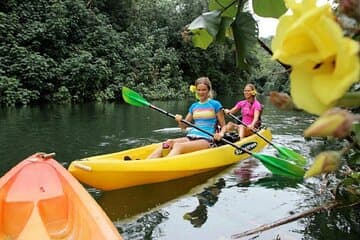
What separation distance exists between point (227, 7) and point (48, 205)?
3.00 metres

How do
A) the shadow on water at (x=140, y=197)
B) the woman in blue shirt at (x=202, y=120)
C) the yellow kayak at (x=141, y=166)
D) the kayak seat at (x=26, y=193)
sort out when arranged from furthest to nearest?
the woman in blue shirt at (x=202, y=120)
the yellow kayak at (x=141, y=166)
the shadow on water at (x=140, y=197)
the kayak seat at (x=26, y=193)

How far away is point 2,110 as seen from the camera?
47.1 ft

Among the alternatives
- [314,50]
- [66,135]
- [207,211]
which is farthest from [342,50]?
[66,135]

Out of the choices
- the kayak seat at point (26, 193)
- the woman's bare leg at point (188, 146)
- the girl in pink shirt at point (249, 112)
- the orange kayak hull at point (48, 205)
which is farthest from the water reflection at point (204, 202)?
the girl in pink shirt at point (249, 112)

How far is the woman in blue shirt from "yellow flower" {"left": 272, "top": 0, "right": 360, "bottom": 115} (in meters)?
5.72

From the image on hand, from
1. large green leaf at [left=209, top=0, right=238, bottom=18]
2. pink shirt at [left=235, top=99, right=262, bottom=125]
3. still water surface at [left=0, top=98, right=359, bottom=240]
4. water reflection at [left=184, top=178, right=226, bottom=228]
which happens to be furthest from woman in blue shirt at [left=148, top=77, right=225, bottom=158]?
large green leaf at [left=209, top=0, right=238, bottom=18]

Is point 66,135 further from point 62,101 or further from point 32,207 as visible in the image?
point 62,101

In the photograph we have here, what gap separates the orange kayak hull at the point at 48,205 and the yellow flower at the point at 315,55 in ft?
8.95

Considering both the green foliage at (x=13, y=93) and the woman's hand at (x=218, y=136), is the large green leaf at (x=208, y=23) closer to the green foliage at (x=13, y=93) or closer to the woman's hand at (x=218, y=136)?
the woman's hand at (x=218, y=136)

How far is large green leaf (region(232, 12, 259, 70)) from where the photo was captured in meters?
0.68

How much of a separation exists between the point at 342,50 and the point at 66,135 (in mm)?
9425

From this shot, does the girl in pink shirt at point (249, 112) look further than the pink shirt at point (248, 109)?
No

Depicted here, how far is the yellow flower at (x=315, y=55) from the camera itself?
0.91 ft

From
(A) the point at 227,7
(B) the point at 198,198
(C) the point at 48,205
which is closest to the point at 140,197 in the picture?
(B) the point at 198,198
